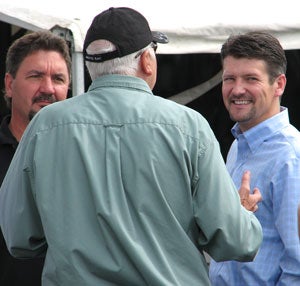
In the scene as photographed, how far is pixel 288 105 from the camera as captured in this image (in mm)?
6309

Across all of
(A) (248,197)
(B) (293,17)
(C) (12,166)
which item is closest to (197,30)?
(B) (293,17)

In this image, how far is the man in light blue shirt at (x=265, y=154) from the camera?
11.5 feet

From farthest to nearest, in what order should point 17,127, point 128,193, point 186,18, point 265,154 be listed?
1. point 186,18
2. point 17,127
3. point 265,154
4. point 128,193

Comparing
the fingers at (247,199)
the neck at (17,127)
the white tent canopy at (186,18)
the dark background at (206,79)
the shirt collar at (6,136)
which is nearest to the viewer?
the fingers at (247,199)

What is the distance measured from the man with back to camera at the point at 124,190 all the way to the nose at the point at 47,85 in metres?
1.14

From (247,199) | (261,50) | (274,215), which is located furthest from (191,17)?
(247,199)

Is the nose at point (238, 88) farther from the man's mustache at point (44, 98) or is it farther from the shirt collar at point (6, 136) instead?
the shirt collar at point (6, 136)

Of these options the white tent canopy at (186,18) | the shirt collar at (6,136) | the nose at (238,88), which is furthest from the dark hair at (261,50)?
the shirt collar at (6,136)

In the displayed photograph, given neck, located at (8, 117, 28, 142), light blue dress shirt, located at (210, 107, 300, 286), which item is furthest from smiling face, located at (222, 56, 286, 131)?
neck, located at (8, 117, 28, 142)

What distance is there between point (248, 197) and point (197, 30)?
194cm

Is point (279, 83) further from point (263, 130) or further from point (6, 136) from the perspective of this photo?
point (6, 136)

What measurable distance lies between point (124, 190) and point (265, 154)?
1164mm

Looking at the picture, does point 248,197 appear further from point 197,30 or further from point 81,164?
point 197,30

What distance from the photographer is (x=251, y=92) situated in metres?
3.94
